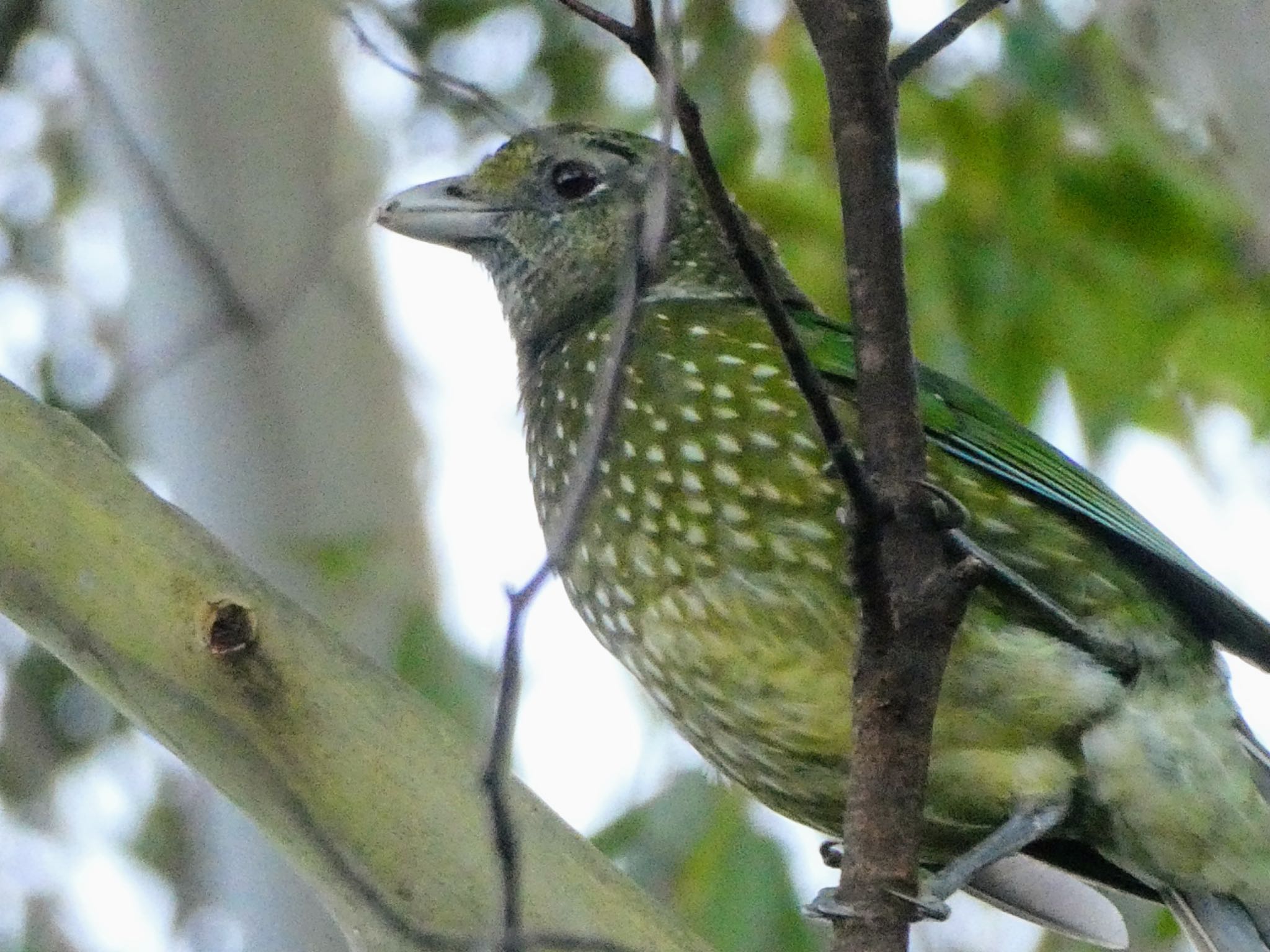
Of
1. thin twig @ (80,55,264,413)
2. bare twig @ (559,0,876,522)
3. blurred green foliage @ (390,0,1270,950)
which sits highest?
blurred green foliage @ (390,0,1270,950)

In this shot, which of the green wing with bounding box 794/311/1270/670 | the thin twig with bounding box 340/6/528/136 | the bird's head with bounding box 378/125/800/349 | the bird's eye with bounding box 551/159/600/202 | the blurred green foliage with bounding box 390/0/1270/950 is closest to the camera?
the thin twig with bounding box 340/6/528/136

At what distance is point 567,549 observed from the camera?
185cm

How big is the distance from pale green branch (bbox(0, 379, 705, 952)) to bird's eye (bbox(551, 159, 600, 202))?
1456mm

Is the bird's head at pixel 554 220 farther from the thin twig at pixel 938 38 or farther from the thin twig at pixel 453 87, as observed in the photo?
the thin twig at pixel 938 38

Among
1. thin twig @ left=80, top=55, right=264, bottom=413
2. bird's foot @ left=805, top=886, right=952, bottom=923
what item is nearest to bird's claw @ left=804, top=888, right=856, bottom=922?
bird's foot @ left=805, top=886, right=952, bottom=923

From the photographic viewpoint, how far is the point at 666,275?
329cm

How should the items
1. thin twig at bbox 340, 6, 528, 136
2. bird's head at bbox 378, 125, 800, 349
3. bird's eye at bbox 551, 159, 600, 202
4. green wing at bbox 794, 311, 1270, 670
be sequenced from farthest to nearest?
bird's eye at bbox 551, 159, 600, 202 < bird's head at bbox 378, 125, 800, 349 < green wing at bbox 794, 311, 1270, 670 < thin twig at bbox 340, 6, 528, 136

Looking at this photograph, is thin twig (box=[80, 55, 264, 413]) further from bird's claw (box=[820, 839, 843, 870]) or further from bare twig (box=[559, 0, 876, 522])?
bare twig (box=[559, 0, 876, 522])

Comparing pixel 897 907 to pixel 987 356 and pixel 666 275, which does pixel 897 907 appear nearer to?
pixel 666 275

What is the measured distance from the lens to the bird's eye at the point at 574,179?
11.4 feet

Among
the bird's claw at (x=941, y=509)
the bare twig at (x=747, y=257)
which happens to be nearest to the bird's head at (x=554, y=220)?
the bird's claw at (x=941, y=509)

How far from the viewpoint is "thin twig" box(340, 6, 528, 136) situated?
2.36 m

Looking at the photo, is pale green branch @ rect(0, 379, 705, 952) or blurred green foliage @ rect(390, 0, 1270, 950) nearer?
pale green branch @ rect(0, 379, 705, 952)

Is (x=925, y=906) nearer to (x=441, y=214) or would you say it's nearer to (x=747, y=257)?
(x=747, y=257)
